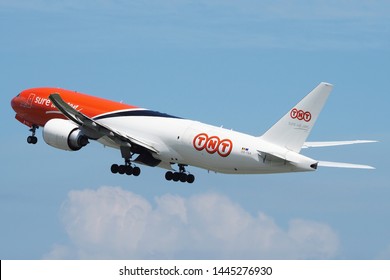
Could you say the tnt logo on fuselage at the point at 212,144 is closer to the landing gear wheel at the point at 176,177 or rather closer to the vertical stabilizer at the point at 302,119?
the vertical stabilizer at the point at 302,119

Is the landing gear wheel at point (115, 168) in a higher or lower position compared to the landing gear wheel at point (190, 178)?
higher

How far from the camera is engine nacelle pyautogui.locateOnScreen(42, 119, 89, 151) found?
91.2m

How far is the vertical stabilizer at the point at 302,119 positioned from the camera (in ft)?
273

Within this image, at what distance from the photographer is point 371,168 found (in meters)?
81.8

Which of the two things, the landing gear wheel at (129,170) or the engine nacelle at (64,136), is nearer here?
the engine nacelle at (64,136)

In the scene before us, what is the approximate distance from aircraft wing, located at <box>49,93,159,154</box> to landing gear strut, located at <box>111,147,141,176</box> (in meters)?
0.70

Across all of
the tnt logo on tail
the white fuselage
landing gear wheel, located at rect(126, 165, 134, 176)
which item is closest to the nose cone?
the white fuselage

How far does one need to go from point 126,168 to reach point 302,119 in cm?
1493

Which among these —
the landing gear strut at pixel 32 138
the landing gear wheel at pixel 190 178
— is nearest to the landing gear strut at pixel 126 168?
the landing gear wheel at pixel 190 178

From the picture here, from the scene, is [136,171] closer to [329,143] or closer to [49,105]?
[49,105]

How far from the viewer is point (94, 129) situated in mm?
90312

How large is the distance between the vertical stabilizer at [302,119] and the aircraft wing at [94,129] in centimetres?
1101

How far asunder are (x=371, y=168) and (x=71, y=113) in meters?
21.7

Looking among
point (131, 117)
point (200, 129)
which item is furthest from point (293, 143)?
point (131, 117)
